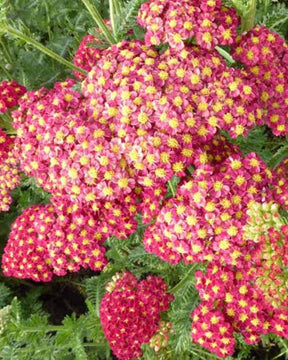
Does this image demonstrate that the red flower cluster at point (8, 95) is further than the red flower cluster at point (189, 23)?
Yes

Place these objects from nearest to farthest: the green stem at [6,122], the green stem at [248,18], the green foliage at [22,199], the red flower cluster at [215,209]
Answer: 1. the red flower cluster at [215,209]
2. the green stem at [248,18]
3. the green stem at [6,122]
4. the green foliage at [22,199]

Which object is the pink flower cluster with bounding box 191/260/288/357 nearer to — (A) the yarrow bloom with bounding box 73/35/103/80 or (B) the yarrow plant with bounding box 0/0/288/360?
(B) the yarrow plant with bounding box 0/0/288/360

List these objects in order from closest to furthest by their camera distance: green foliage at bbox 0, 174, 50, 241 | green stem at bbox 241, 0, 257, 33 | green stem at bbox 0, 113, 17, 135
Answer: green stem at bbox 241, 0, 257, 33 < green stem at bbox 0, 113, 17, 135 < green foliage at bbox 0, 174, 50, 241

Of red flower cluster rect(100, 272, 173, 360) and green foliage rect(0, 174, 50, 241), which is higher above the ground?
red flower cluster rect(100, 272, 173, 360)

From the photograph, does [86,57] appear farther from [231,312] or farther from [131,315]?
[231,312]

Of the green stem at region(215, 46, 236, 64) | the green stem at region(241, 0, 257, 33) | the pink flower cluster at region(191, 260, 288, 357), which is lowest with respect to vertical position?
the pink flower cluster at region(191, 260, 288, 357)

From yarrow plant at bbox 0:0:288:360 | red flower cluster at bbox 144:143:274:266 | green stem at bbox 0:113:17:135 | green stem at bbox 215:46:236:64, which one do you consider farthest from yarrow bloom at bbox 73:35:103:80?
red flower cluster at bbox 144:143:274:266

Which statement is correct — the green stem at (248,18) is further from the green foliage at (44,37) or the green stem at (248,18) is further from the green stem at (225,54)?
the green foliage at (44,37)

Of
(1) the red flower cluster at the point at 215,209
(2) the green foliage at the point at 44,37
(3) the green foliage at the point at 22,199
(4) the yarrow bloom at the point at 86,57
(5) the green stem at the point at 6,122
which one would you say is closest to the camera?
(1) the red flower cluster at the point at 215,209

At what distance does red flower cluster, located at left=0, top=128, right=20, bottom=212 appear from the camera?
Result: 10.6 ft

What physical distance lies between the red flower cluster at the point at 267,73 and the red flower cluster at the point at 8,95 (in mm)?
1437

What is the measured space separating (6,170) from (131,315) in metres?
1.31

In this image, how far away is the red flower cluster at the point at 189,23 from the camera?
2508mm

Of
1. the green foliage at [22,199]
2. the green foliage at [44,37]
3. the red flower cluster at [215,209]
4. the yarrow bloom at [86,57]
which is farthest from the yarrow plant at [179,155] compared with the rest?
the green foliage at [44,37]
